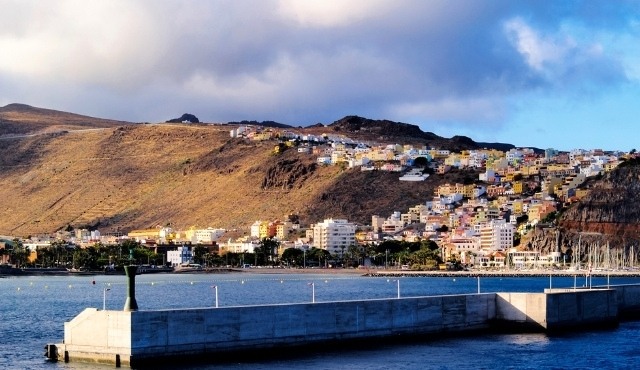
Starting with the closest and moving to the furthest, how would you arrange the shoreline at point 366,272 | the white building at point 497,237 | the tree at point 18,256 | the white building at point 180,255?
the shoreline at point 366,272 < the tree at point 18,256 < the white building at point 497,237 < the white building at point 180,255

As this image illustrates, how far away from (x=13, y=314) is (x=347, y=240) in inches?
5146

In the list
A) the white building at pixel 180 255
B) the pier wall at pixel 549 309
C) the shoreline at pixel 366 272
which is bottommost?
the shoreline at pixel 366 272

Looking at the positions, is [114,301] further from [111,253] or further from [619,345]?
[111,253]

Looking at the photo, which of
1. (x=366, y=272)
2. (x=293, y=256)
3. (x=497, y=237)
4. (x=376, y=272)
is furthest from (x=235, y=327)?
(x=497, y=237)

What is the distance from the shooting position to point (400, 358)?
116ft

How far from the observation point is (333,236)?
190625 mm

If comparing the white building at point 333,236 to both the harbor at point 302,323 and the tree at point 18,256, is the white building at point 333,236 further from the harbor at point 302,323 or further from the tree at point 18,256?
the harbor at point 302,323

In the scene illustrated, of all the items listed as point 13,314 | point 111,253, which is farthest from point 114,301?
point 111,253

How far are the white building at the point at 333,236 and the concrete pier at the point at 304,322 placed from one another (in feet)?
468

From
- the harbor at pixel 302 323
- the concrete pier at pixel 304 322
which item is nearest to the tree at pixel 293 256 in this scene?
the harbor at pixel 302 323

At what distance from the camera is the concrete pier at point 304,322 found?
31.0 metres

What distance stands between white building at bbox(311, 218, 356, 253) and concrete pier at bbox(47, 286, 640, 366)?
143m

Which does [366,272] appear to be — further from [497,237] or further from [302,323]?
[302,323]

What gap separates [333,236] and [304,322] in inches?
6102
